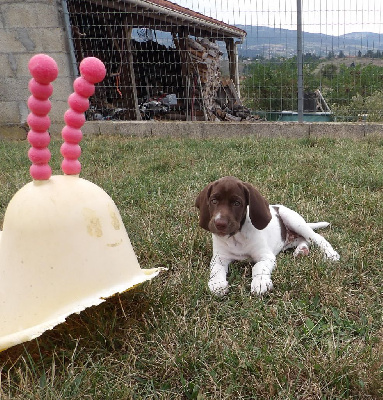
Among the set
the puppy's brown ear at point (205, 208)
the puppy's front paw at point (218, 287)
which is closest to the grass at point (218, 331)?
the puppy's front paw at point (218, 287)

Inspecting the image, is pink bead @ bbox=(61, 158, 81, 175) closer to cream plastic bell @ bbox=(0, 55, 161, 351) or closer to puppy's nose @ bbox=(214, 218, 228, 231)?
cream plastic bell @ bbox=(0, 55, 161, 351)

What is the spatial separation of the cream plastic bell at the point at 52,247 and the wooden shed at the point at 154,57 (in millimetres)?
7355

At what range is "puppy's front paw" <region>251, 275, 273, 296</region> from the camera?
239 cm

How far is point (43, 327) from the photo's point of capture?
1.77 meters

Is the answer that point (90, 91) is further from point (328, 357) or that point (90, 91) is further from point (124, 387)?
point (328, 357)

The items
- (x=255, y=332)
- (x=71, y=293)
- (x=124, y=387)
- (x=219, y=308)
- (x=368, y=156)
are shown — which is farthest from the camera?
(x=368, y=156)

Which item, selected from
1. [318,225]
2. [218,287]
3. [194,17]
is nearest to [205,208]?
[218,287]

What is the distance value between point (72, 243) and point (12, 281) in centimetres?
31

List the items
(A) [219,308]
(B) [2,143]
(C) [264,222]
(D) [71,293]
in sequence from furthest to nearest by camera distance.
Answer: (B) [2,143], (C) [264,222], (A) [219,308], (D) [71,293]

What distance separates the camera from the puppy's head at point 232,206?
252 cm

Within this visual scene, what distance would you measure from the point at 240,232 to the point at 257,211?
0.69 ft

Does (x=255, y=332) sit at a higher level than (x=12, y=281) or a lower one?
lower

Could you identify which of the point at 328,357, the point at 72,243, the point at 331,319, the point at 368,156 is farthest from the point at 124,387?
the point at 368,156

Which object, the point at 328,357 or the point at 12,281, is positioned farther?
the point at 12,281
